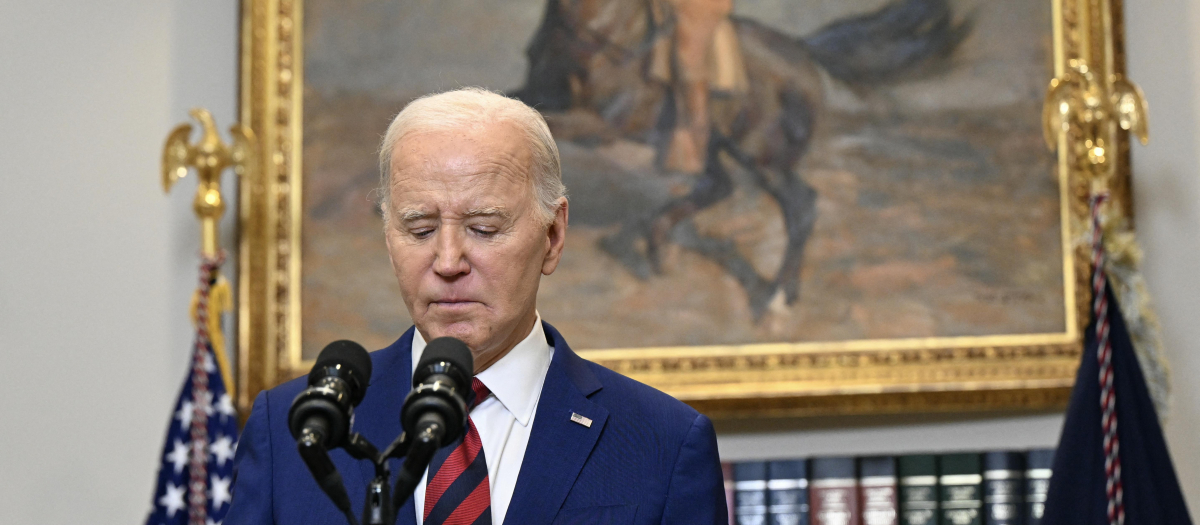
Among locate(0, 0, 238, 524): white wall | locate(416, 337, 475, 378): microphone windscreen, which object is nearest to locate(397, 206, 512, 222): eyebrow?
locate(416, 337, 475, 378): microphone windscreen

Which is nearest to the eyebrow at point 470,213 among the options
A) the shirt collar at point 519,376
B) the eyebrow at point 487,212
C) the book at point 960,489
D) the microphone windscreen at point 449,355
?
the eyebrow at point 487,212

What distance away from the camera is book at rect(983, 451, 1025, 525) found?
372cm

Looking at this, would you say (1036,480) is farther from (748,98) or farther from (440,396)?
(440,396)

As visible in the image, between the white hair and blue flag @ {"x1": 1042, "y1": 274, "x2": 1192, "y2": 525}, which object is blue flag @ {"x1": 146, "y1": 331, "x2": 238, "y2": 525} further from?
blue flag @ {"x1": 1042, "y1": 274, "x2": 1192, "y2": 525}

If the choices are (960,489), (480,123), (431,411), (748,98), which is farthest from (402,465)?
(748,98)

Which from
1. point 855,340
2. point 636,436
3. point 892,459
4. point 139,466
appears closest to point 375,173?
point 139,466

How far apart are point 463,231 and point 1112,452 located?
7.88 ft

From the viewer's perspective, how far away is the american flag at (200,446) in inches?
154

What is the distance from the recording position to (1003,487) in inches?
148

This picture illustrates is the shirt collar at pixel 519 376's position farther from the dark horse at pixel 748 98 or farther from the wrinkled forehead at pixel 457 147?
the dark horse at pixel 748 98

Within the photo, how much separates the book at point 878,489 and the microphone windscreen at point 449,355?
2.63 meters

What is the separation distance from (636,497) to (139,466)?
2976 millimetres

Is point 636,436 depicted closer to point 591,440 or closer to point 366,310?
point 591,440

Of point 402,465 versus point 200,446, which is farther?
point 200,446
